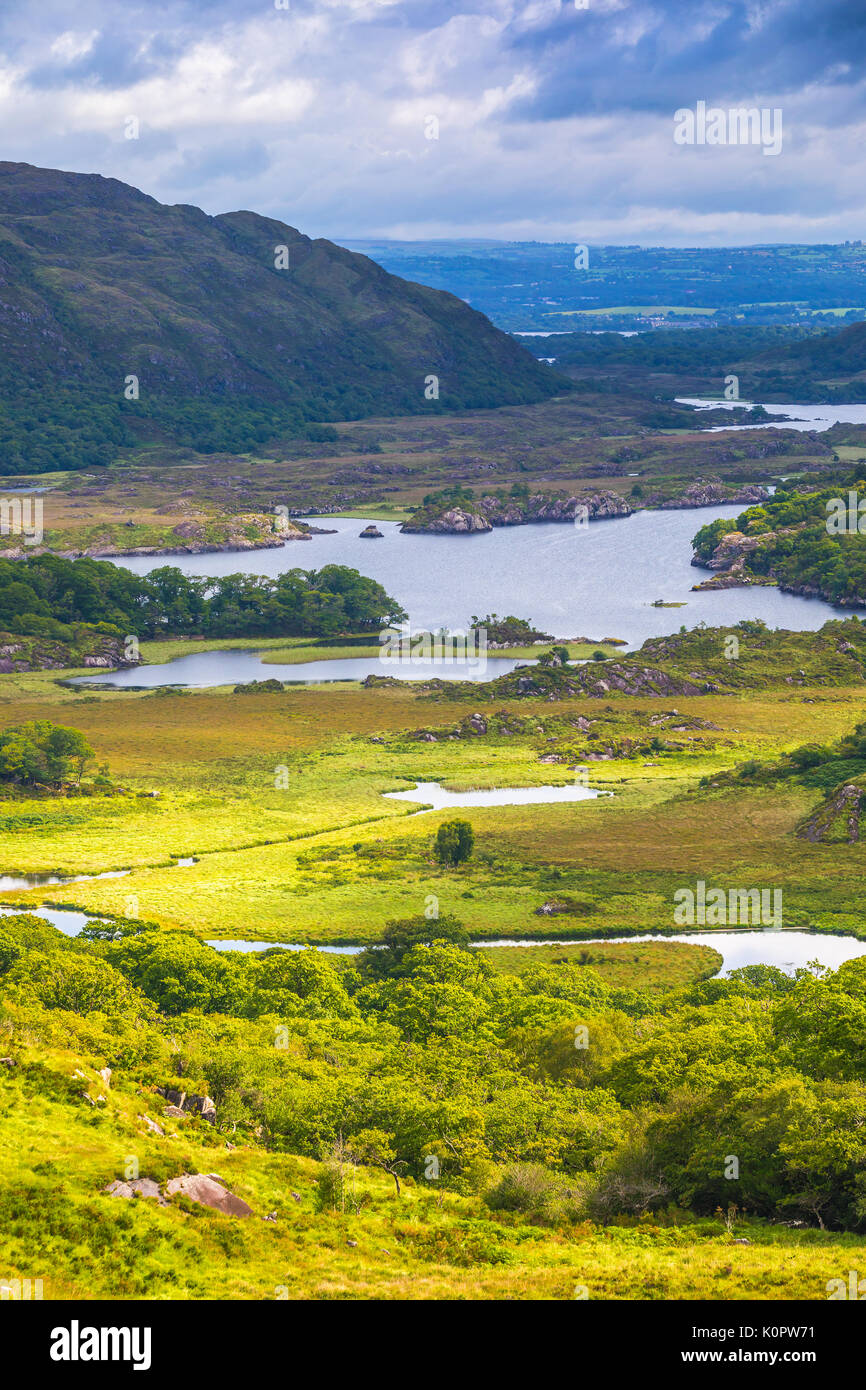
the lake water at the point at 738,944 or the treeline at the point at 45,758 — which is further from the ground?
the treeline at the point at 45,758

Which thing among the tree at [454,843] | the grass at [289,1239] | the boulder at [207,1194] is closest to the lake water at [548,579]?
the tree at [454,843]

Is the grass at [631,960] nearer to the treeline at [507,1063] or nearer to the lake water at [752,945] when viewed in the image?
the lake water at [752,945]

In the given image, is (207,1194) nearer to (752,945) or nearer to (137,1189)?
(137,1189)

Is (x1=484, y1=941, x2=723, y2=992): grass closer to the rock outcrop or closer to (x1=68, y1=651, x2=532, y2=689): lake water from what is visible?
the rock outcrop

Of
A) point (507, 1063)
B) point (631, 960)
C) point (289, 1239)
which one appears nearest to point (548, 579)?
point (631, 960)

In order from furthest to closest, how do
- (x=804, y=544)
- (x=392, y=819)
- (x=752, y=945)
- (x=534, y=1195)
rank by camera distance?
(x=804, y=544)
(x=392, y=819)
(x=752, y=945)
(x=534, y=1195)
